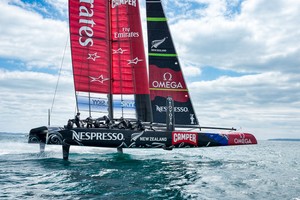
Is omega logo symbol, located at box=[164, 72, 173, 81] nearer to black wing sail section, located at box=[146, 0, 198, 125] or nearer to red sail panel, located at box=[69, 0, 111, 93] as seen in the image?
black wing sail section, located at box=[146, 0, 198, 125]

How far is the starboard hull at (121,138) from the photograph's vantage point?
42.2 ft

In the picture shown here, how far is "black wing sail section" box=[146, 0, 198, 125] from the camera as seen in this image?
1580cm

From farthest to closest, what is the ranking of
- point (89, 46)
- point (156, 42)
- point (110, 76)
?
point (156, 42)
point (110, 76)
point (89, 46)

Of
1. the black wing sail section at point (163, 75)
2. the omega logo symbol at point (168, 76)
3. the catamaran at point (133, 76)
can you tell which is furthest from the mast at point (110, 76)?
the omega logo symbol at point (168, 76)

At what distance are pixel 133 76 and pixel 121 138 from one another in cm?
369

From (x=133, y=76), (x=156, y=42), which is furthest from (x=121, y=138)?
(x=156, y=42)

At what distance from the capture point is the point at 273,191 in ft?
29.3

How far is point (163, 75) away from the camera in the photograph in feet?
52.5

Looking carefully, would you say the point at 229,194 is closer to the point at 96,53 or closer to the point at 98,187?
the point at 98,187

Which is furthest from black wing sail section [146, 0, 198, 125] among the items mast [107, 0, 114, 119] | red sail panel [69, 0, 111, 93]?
red sail panel [69, 0, 111, 93]

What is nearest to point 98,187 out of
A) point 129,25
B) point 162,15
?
point 129,25

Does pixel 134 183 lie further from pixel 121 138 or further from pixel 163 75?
pixel 163 75

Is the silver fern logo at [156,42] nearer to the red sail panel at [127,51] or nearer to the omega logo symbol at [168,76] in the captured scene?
the red sail panel at [127,51]

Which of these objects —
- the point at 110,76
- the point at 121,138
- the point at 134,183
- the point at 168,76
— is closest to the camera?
the point at 134,183
